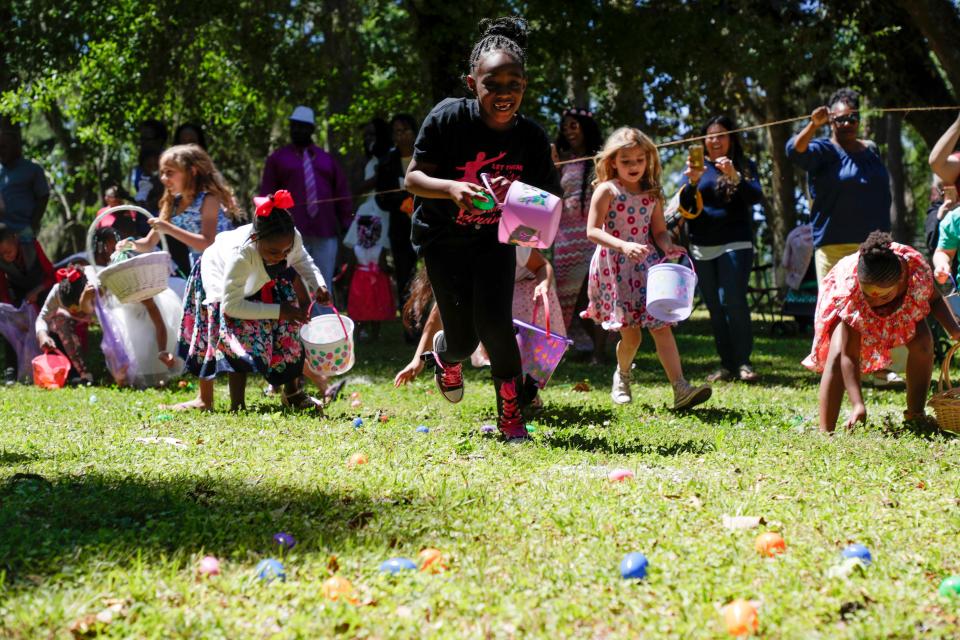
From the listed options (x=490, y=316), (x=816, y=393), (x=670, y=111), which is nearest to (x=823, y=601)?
(x=490, y=316)

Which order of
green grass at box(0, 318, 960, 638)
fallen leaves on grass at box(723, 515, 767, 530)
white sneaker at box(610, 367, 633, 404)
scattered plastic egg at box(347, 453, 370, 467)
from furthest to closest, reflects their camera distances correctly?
white sneaker at box(610, 367, 633, 404) < scattered plastic egg at box(347, 453, 370, 467) < fallen leaves on grass at box(723, 515, 767, 530) < green grass at box(0, 318, 960, 638)

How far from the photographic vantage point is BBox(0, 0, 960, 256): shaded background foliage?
12.5 m

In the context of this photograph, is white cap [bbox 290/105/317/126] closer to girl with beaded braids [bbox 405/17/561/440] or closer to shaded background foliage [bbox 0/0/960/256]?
shaded background foliage [bbox 0/0/960/256]

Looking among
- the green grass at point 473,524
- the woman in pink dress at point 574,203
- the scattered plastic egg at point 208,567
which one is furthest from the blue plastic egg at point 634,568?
Answer: the woman in pink dress at point 574,203

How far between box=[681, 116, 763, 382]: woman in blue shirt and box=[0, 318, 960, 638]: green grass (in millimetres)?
2358

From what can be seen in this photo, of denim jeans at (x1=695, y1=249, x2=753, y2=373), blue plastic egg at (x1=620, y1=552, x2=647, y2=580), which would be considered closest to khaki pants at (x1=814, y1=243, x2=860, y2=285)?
denim jeans at (x1=695, y1=249, x2=753, y2=373)

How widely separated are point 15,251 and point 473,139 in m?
5.75

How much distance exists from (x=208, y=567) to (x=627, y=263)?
4213mm

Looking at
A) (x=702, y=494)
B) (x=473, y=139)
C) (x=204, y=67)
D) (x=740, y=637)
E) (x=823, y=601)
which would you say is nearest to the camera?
(x=740, y=637)

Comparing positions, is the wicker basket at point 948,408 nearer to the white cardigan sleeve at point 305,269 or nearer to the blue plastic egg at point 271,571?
the white cardigan sleeve at point 305,269

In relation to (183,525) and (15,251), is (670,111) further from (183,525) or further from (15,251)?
(183,525)

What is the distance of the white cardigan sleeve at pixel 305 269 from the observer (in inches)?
257

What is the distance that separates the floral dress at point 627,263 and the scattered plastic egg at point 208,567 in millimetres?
3959

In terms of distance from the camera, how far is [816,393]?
7.80m
